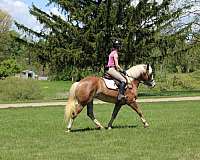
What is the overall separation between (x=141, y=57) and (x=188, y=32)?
5.48m

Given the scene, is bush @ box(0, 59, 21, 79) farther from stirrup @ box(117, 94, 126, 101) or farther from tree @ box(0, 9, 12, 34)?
stirrup @ box(117, 94, 126, 101)

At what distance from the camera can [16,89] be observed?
37.7 metres

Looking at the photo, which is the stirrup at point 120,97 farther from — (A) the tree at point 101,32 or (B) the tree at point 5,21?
(B) the tree at point 5,21

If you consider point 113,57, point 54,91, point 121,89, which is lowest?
point 54,91

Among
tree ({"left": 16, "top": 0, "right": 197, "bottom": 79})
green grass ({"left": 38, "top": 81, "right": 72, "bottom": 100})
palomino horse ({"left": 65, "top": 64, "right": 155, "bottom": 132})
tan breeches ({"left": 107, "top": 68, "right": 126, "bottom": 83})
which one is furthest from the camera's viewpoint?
green grass ({"left": 38, "top": 81, "right": 72, "bottom": 100})

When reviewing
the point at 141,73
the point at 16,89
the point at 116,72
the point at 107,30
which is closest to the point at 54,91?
the point at 16,89

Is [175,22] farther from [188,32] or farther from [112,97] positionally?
[112,97]

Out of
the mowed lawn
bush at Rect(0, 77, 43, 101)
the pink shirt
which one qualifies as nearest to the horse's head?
the pink shirt

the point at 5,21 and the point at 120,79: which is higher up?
the point at 5,21

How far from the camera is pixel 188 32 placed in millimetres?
40812

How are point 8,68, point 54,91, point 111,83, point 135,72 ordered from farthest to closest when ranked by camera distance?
point 8,68 < point 54,91 < point 135,72 < point 111,83

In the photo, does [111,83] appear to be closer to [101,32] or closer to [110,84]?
[110,84]

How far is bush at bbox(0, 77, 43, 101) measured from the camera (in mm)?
37406

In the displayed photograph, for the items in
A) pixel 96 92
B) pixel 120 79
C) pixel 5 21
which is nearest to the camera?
pixel 96 92
